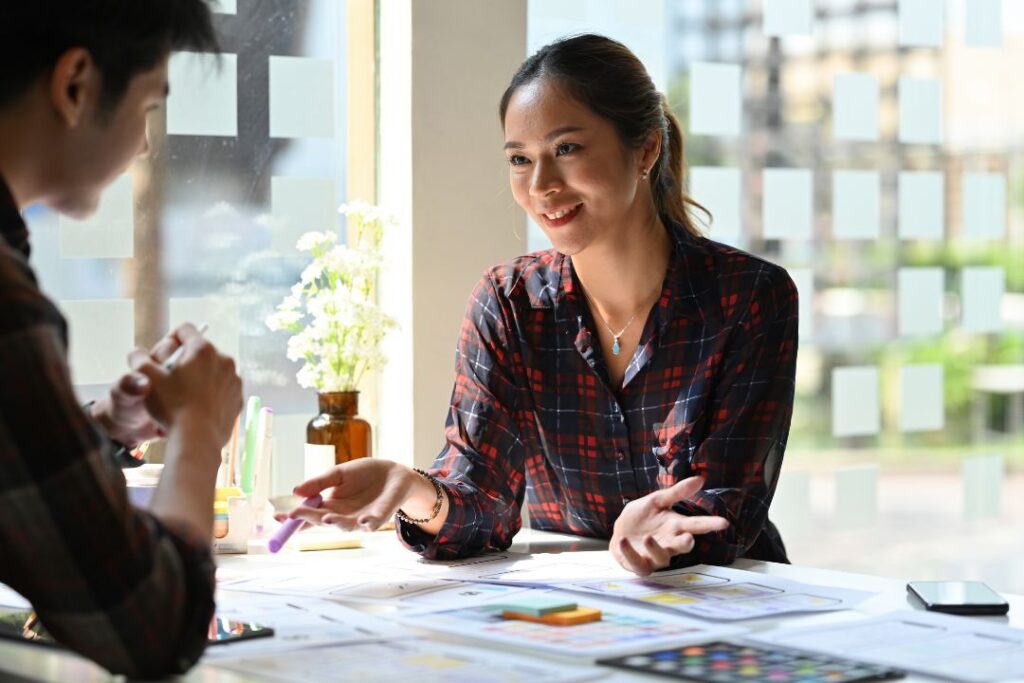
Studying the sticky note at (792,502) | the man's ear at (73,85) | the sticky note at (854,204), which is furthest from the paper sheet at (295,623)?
the sticky note at (854,204)

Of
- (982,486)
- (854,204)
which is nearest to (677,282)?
(854,204)

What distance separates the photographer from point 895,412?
343 cm

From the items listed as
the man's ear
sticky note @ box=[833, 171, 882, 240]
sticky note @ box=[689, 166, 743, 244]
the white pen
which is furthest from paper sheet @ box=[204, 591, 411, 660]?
sticky note @ box=[833, 171, 882, 240]

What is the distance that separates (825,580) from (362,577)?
1.89 ft

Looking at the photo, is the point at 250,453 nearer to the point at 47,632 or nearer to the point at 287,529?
the point at 287,529

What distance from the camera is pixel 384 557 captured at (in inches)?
73.1

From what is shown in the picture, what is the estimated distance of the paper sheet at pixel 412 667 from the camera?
3.68ft

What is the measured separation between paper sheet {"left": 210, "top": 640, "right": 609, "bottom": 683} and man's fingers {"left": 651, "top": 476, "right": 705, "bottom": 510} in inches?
20.8

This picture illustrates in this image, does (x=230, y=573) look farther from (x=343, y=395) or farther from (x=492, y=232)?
(x=492, y=232)

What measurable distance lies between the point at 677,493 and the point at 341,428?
74 cm

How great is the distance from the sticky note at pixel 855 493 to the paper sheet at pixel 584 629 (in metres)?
2.01

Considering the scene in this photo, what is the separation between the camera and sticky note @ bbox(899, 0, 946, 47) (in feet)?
11.4

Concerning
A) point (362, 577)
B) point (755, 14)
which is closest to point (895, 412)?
point (755, 14)

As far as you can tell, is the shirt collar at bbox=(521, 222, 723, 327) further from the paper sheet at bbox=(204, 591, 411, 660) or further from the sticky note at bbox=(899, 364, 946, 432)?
the sticky note at bbox=(899, 364, 946, 432)
